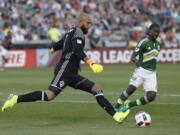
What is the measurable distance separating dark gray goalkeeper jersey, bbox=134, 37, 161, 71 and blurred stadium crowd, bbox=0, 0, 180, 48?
19.1 meters

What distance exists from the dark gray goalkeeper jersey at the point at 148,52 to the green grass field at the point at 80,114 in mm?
1133

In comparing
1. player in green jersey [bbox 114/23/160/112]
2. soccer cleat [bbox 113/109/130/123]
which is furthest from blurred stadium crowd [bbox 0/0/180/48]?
soccer cleat [bbox 113/109/130/123]

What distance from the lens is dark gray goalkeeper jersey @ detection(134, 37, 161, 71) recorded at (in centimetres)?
1515

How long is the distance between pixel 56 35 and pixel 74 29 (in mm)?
22309

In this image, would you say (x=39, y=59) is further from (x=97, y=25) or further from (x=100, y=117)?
(x=100, y=117)

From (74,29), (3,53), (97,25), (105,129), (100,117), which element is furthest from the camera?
(97,25)

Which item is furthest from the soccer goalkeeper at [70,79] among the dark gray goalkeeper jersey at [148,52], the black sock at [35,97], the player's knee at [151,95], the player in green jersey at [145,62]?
the dark gray goalkeeper jersey at [148,52]

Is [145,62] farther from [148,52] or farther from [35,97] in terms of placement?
[35,97]

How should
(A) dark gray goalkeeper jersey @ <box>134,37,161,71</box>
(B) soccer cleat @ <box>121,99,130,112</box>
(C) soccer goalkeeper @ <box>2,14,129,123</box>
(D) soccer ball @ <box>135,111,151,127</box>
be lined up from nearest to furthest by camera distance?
(D) soccer ball @ <box>135,111,151,127</box> → (C) soccer goalkeeper @ <box>2,14,129,123</box> → (B) soccer cleat @ <box>121,99,130,112</box> → (A) dark gray goalkeeper jersey @ <box>134,37,161,71</box>

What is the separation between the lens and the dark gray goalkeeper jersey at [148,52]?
15.1 metres

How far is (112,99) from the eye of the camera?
62.2ft

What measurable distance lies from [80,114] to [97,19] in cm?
2453

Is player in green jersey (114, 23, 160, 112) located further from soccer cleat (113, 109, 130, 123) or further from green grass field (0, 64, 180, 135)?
soccer cleat (113, 109, 130, 123)

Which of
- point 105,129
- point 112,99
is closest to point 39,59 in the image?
point 112,99
